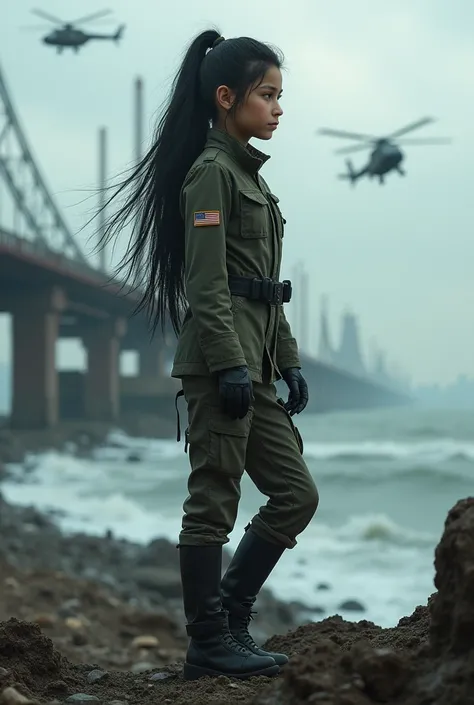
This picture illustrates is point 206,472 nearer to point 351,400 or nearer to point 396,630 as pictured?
point 396,630

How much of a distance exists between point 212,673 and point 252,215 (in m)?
1.32

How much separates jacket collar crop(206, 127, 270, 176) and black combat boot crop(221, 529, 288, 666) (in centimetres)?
108

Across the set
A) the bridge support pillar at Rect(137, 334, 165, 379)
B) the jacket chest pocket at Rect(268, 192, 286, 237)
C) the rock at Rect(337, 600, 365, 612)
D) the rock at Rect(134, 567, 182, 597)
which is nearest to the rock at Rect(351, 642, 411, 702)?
the jacket chest pocket at Rect(268, 192, 286, 237)

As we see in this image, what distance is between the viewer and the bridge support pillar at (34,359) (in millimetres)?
32656

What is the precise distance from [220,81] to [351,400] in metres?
86.6

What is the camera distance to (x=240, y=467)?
3.20 meters

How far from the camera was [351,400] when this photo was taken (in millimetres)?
89375

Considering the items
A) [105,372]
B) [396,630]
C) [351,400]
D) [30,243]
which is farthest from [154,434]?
[351,400]

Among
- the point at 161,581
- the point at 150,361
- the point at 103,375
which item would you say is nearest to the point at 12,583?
the point at 161,581

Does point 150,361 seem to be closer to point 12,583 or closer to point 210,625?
point 12,583

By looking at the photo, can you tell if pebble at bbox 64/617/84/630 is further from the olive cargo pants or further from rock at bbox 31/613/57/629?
the olive cargo pants

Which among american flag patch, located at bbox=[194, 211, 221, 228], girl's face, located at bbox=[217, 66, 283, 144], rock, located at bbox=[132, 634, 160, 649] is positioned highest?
girl's face, located at bbox=[217, 66, 283, 144]

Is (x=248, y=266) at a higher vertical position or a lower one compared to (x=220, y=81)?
lower

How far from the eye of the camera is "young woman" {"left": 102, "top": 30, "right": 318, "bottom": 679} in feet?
10.4
